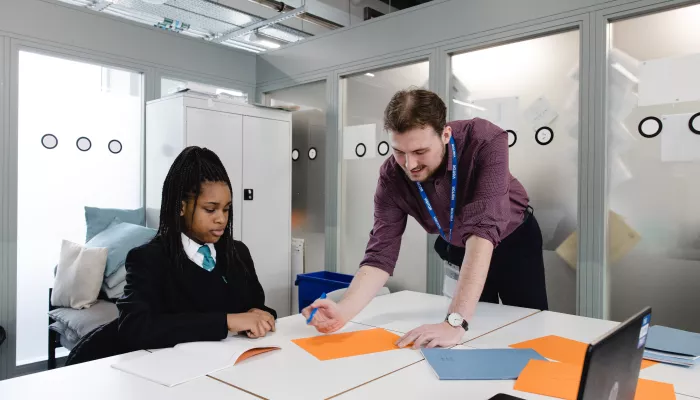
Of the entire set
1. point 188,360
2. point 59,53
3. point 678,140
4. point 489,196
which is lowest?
point 188,360

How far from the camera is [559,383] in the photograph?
1078mm

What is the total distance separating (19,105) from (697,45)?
3.66 m

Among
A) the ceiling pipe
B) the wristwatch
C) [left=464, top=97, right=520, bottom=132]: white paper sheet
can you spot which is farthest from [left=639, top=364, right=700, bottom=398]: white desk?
the ceiling pipe

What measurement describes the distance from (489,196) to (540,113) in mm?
1331

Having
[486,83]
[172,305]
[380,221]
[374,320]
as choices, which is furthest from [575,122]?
[172,305]

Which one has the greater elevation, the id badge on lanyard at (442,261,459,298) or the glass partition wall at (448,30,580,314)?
the glass partition wall at (448,30,580,314)

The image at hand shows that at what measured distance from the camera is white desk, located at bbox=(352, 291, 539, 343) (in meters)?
1.57

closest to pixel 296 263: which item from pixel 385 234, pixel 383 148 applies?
pixel 383 148

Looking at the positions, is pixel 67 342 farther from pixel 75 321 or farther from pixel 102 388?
pixel 102 388

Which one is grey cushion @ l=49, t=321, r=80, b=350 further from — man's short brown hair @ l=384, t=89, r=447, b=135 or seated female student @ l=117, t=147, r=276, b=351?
man's short brown hair @ l=384, t=89, r=447, b=135

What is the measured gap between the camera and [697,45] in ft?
7.36

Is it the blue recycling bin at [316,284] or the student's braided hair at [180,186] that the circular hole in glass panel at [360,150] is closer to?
the blue recycling bin at [316,284]

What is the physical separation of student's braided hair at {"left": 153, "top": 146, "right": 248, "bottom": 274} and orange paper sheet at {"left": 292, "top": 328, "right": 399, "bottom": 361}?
1.59 feet

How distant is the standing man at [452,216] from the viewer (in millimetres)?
1489
